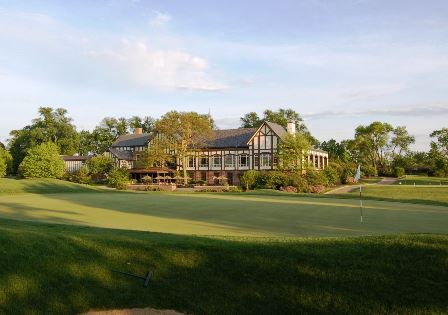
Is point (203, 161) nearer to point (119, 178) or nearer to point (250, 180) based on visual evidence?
point (119, 178)

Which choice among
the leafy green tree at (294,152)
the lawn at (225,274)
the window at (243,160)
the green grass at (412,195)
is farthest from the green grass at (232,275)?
the window at (243,160)

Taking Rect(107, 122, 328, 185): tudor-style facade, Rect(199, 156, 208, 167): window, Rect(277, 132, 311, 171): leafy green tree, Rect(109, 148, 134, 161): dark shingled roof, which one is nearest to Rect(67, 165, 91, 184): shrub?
Rect(109, 148, 134, 161): dark shingled roof

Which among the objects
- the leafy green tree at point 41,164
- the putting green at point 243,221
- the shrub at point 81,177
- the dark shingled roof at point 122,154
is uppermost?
the dark shingled roof at point 122,154

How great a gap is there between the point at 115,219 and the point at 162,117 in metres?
41.8

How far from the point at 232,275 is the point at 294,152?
41.8 meters

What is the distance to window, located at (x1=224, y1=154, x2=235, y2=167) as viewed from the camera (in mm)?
56750

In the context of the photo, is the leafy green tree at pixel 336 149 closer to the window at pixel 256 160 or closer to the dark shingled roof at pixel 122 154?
the window at pixel 256 160

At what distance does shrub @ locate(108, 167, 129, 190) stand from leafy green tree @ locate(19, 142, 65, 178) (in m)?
6.29

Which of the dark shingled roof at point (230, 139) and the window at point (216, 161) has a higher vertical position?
the dark shingled roof at point (230, 139)

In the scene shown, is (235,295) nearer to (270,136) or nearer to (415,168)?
(270,136)

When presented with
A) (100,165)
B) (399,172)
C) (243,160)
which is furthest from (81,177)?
(399,172)

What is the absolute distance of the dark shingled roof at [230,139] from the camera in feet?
186

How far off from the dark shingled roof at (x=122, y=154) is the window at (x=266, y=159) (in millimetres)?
20046

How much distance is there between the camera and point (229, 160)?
5703cm
